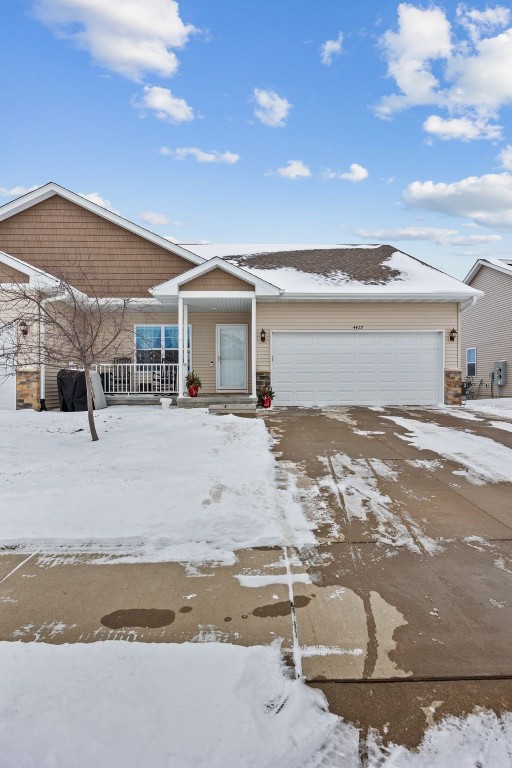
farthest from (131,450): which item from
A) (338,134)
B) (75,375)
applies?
(338,134)

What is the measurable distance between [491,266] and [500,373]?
4710mm

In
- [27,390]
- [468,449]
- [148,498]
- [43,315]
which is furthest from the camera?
[27,390]

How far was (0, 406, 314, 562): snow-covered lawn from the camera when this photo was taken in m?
3.41

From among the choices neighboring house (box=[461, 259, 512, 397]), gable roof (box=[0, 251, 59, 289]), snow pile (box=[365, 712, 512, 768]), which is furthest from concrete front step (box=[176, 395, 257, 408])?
neighboring house (box=[461, 259, 512, 397])

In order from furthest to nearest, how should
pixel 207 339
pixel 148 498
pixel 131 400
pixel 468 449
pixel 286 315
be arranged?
pixel 207 339 < pixel 286 315 < pixel 131 400 < pixel 468 449 < pixel 148 498

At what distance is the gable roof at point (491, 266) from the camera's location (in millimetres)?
17672

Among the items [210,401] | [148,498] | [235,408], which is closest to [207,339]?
[210,401]

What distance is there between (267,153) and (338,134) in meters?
3.70

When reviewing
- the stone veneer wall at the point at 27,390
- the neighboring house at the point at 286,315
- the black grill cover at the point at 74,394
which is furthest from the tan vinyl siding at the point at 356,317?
the stone veneer wall at the point at 27,390

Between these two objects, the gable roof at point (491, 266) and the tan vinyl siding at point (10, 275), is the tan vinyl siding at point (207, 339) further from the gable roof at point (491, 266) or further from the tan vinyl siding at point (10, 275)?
the gable roof at point (491, 266)

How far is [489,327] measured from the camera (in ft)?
62.5

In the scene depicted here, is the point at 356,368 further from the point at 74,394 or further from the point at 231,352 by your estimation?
the point at 74,394

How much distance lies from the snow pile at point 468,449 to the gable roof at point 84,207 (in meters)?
8.47

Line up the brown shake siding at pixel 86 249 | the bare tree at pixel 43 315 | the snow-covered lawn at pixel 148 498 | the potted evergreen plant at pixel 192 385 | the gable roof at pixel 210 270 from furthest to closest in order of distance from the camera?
the brown shake siding at pixel 86 249, the potted evergreen plant at pixel 192 385, the gable roof at pixel 210 270, the bare tree at pixel 43 315, the snow-covered lawn at pixel 148 498
